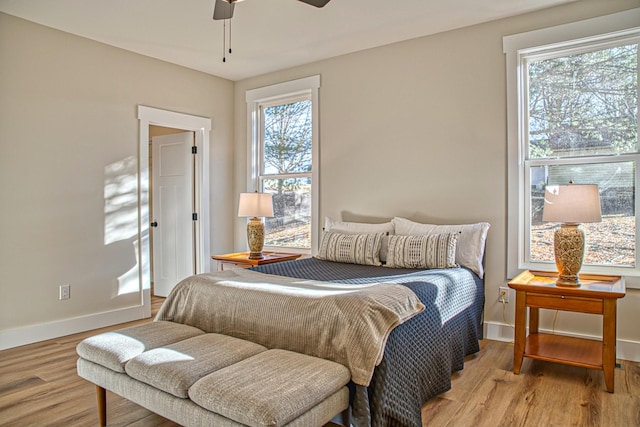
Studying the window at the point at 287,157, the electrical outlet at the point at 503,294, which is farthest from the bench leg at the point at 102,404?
the electrical outlet at the point at 503,294

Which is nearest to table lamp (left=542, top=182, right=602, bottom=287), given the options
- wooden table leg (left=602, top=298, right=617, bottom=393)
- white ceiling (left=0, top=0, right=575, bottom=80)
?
wooden table leg (left=602, top=298, right=617, bottom=393)

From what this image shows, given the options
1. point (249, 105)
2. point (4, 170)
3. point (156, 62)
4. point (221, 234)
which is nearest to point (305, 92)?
point (249, 105)

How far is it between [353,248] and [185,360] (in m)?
1.89

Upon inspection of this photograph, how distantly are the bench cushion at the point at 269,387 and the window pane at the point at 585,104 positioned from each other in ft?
8.37

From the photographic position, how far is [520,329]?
2.79 meters

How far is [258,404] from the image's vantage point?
1524mm

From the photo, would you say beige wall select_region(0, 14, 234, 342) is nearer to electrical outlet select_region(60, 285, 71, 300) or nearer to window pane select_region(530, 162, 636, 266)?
electrical outlet select_region(60, 285, 71, 300)

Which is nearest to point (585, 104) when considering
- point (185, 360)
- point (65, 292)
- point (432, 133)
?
point (432, 133)

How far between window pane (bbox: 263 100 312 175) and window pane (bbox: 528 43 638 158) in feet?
7.19

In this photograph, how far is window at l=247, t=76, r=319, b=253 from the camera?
15.1ft

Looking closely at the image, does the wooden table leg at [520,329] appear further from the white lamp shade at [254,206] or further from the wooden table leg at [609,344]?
the white lamp shade at [254,206]

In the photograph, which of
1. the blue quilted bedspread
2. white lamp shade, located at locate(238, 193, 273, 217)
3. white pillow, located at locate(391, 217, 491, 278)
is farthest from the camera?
white lamp shade, located at locate(238, 193, 273, 217)

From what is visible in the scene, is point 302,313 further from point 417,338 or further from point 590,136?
point 590,136

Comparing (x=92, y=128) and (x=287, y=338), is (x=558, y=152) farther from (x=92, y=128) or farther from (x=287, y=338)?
(x=92, y=128)
